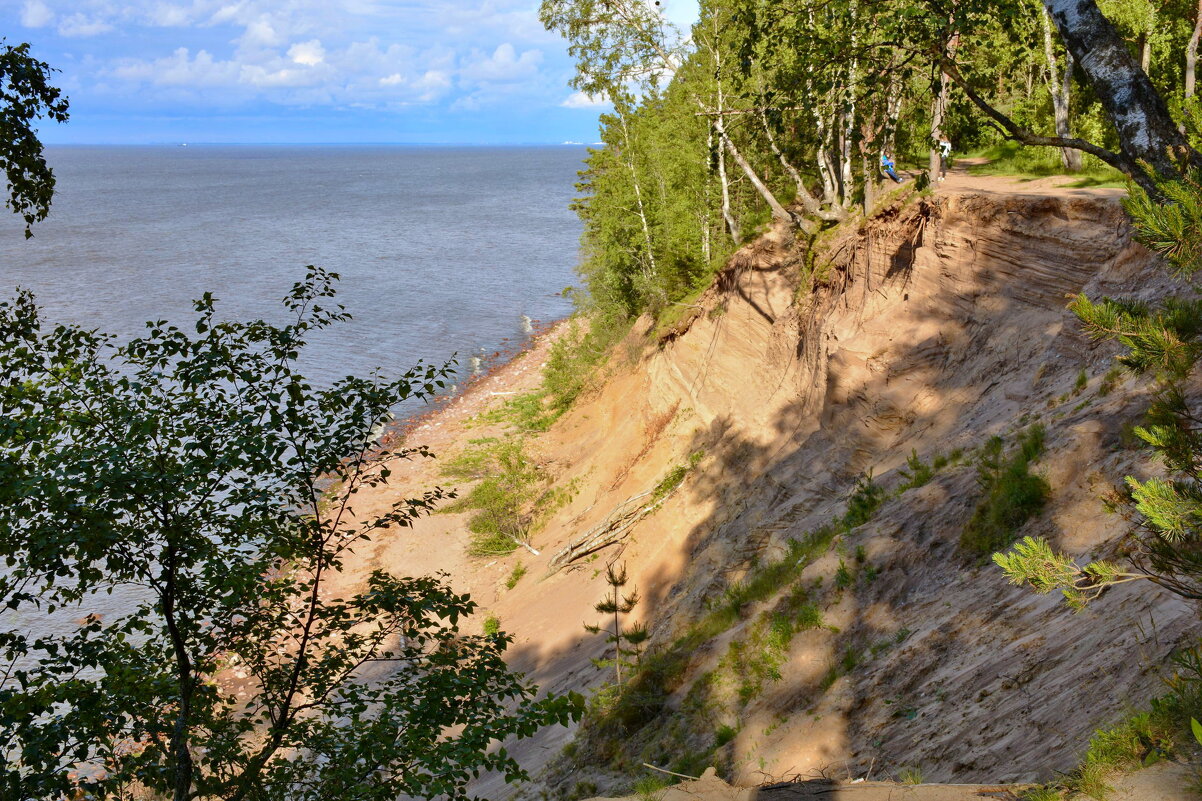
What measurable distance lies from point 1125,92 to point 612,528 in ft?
58.9

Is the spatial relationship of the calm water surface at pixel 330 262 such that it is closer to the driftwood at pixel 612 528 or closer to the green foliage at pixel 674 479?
the driftwood at pixel 612 528

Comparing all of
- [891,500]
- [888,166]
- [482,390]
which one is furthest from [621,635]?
[482,390]

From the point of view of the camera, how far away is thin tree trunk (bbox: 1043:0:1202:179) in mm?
6184

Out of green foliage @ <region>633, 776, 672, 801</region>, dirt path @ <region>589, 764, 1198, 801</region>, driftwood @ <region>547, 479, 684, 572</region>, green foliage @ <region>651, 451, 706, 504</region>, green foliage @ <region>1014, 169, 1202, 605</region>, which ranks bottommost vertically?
driftwood @ <region>547, 479, 684, 572</region>

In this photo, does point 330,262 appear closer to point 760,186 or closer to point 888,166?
point 760,186

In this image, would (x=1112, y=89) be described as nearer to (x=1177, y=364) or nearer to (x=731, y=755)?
(x=1177, y=364)

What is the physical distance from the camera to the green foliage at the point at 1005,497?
416 inches

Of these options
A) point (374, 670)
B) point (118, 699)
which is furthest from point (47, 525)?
point (374, 670)

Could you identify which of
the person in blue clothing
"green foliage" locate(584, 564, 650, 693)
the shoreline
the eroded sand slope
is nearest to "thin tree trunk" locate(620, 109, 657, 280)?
the eroded sand slope

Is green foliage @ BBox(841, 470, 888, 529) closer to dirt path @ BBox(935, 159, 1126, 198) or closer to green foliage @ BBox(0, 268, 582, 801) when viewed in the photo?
dirt path @ BBox(935, 159, 1126, 198)

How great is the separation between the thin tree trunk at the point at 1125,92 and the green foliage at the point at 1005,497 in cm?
524

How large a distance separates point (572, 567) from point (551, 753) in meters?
8.15

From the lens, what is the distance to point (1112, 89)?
638cm

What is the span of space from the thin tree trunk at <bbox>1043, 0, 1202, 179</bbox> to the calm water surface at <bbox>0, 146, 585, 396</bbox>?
41162 mm
